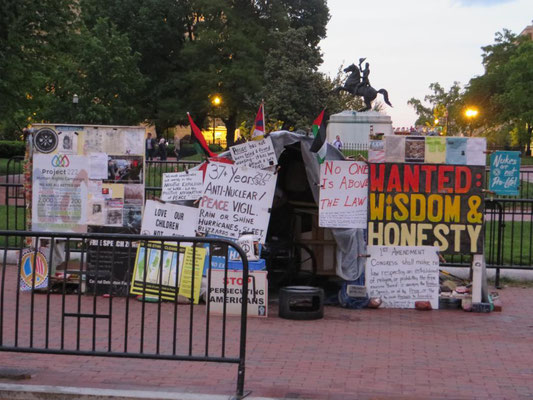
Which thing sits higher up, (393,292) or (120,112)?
(120,112)

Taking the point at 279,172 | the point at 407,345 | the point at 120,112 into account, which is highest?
the point at 120,112

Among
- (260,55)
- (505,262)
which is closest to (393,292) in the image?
(505,262)

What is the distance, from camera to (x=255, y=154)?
1020 cm

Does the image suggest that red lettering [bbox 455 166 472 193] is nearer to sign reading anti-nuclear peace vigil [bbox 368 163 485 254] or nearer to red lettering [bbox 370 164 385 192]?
sign reading anti-nuclear peace vigil [bbox 368 163 485 254]

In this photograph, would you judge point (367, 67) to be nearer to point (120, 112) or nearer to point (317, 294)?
point (120, 112)

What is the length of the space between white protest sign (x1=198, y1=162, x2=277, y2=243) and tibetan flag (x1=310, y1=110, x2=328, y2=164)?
66 cm

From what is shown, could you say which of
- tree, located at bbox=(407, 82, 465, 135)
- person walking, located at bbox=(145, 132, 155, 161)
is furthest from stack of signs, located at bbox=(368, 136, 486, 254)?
tree, located at bbox=(407, 82, 465, 135)

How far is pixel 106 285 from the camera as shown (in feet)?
33.8

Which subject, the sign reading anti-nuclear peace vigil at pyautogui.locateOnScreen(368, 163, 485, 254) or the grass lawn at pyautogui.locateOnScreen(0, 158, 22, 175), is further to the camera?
the grass lawn at pyautogui.locateOnScreen(0, 158, 22, 175)

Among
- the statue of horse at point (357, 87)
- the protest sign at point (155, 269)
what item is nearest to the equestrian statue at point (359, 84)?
the statue of horse at point (357, 87)

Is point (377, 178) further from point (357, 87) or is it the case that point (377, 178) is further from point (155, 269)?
point (357, 87)

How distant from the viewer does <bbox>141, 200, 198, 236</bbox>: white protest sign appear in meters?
10.4

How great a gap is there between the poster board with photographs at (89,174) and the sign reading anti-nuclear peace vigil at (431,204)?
3.11 m

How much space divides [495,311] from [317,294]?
2.32 meters
